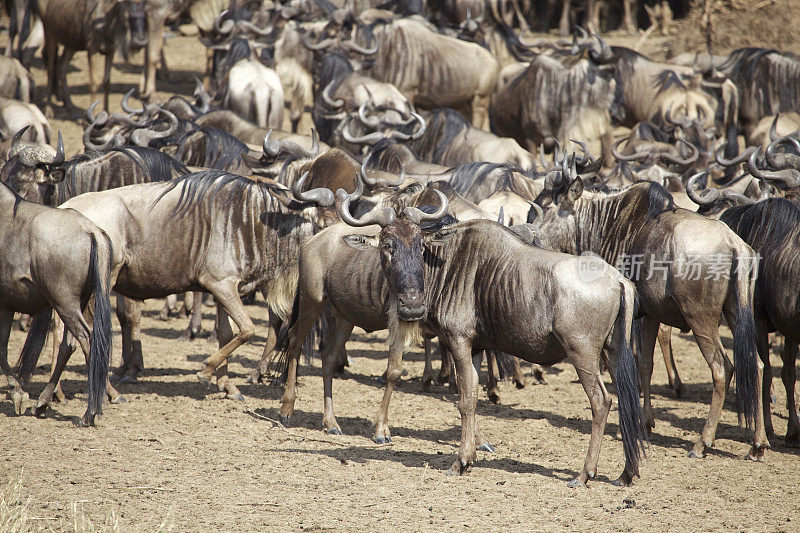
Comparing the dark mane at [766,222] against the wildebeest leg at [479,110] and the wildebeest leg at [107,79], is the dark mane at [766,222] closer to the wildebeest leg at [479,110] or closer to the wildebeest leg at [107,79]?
the wildebeest leg at [479,110]

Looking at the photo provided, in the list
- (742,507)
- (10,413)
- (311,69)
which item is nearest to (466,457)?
(742,507)

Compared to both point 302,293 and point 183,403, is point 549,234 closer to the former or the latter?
point 302,293

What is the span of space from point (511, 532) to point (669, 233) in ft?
9.79

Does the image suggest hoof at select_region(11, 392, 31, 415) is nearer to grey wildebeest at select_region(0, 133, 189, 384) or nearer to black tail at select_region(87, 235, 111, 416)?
black tail at select_region(87, 235, 111, 416)

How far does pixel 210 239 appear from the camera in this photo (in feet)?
25.7

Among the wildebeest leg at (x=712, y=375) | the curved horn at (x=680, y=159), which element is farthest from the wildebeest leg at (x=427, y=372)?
the curved horn at (x=680, y=159)

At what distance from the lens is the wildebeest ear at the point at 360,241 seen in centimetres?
644

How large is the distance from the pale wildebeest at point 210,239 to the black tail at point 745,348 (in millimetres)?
3650

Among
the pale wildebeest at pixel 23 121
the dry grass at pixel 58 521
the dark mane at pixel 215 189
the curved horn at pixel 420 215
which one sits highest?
the curved horn at pixel 420 215

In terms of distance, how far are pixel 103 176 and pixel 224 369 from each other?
2.52 metres

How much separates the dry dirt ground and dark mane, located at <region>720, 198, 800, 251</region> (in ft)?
5.51

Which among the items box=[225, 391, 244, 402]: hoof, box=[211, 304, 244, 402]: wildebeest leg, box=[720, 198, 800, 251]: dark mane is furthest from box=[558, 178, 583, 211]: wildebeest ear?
box=[225, 391, 244, 402]: hoof

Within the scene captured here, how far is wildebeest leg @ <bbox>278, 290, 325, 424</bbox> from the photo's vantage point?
726 cm

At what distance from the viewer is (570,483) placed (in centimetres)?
588
